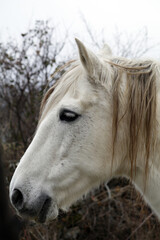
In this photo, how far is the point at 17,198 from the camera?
151 centimetres

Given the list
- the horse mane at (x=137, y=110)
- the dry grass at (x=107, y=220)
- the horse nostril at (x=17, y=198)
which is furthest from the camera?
the dry grass at (x=107, y=220)

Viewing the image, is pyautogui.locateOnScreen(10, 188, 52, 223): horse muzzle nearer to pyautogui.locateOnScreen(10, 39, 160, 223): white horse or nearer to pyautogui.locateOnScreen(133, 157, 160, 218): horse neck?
pyautogui.locateOnScreen(10, 39, 160, 223): white horse

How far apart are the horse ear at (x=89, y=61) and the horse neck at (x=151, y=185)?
78 cm

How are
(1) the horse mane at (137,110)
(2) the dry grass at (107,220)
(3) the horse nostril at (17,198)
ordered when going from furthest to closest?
1. (2) the dry grass at (107,220)
2. (1) the horse mane at (137,110)
3. (3) the horse nostril at (17,198)

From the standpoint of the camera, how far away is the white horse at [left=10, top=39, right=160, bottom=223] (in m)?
1.56

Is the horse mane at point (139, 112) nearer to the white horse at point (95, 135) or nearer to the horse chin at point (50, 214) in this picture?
the white horse at point (95, 135)

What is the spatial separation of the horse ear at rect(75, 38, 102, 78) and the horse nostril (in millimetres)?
→ 938

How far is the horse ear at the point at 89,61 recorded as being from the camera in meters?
1.55

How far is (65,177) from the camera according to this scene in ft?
5.28

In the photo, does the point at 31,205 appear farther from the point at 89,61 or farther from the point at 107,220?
the point at 107,220

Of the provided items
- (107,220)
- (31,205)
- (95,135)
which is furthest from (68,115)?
(107,220)

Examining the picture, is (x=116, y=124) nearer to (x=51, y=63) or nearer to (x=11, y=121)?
(x=51, y=63)

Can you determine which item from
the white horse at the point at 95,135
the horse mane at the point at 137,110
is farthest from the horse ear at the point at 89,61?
the horse mane at the point at 137,110

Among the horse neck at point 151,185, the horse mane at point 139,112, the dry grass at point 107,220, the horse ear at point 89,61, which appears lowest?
the dry grass at point 107,220
